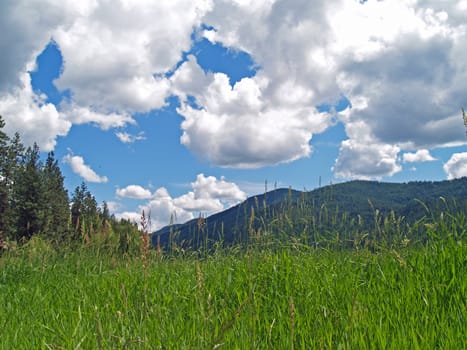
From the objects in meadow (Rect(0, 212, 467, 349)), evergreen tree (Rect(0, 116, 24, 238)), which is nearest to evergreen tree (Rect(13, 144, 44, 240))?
evergreen tree (Rect(0, 116, 24, 238))

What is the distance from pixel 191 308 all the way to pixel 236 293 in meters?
0.51

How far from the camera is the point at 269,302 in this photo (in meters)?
3.96

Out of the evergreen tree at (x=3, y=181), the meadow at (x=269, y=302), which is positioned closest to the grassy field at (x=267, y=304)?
the meadow at (x=269, y=302)

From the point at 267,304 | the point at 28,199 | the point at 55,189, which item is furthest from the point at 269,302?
the point at 55,189

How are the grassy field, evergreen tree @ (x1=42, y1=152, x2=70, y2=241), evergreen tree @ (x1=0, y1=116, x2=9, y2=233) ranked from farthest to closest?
evergreen tree @ (x1=42, y1=152, x2=70, y2=241)
evergreen tree @ (x1=0, y1=116, x2=9, y2=233)
the grassy field

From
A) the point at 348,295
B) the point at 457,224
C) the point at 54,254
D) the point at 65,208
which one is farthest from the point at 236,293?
the point at 65,208

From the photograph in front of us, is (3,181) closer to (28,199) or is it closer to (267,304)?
(28,199)

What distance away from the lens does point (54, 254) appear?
7914 millimetres

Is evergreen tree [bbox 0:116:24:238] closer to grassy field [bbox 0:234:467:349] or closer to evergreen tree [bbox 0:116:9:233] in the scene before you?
evergreen tree [bbox 0:116:9:233]

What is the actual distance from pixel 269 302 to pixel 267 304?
0.03 meters

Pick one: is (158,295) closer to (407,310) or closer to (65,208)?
(407,310)

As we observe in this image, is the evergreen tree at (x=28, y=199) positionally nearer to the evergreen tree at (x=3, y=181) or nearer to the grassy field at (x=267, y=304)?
the evergreen tree at (x=3, y=181)

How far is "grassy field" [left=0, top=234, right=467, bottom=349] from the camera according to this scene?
8.71 feet

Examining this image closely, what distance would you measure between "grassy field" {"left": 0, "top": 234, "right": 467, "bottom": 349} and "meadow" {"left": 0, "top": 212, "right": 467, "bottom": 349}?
14 mm
